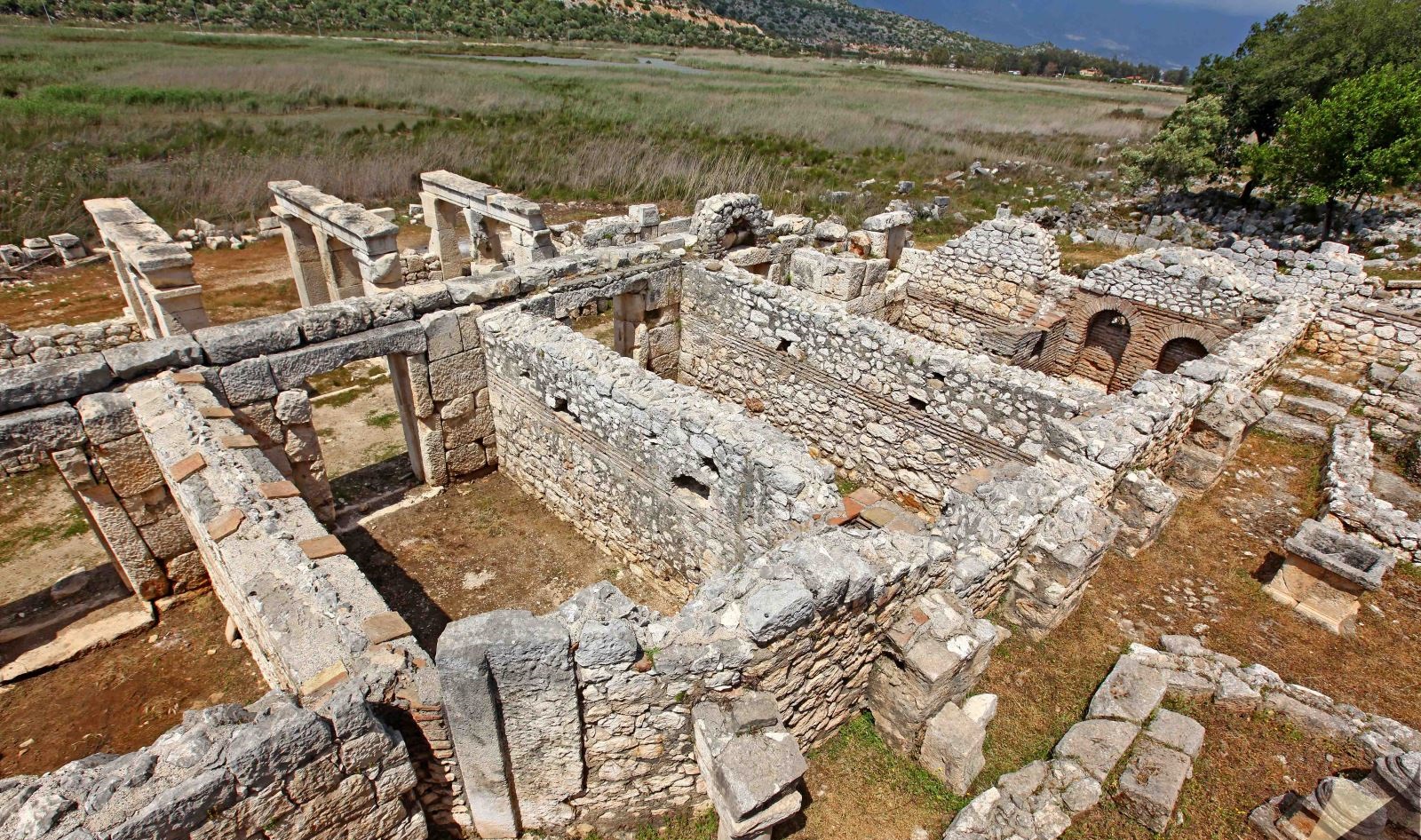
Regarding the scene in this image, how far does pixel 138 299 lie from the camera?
11.6 meters

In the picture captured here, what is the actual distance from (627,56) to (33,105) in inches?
1931

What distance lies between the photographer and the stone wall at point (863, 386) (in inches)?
315

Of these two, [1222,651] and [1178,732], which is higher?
[1178,732]

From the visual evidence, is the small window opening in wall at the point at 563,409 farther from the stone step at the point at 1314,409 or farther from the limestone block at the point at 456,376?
the stone step at the point at 1314,409

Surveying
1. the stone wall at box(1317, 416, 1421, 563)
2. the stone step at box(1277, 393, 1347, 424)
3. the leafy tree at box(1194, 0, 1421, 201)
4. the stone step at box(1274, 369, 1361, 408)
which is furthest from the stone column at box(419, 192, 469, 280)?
the leafy tree at box(1194, 0, 1421, 201)

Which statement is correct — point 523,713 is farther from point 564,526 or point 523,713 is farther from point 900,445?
point 900,445

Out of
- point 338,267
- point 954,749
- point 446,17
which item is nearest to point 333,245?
point 338,267

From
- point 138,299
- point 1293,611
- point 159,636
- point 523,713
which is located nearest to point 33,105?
point 138,299

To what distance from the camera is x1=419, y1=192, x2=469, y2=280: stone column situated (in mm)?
15742

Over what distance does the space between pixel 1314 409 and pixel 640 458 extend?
30.6 ft

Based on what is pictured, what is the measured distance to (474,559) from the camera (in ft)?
27.4

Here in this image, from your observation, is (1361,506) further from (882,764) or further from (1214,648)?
(882,764)

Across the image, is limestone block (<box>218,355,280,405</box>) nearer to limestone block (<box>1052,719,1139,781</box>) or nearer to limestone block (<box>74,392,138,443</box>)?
limestone block (<box>74,392,138,443</box>)

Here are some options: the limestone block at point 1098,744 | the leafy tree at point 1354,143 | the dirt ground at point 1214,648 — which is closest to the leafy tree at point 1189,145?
the leafy tree at point 1354,143
